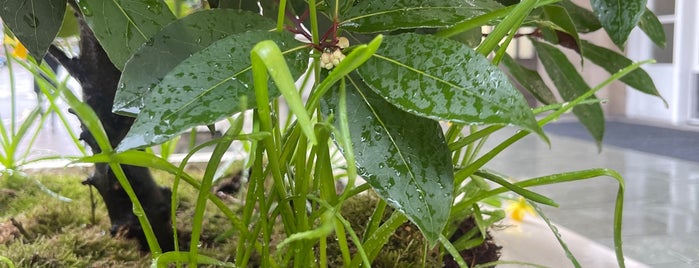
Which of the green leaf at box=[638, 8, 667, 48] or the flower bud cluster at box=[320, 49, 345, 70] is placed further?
the green leaf at box=[638, 8, 667, 48]

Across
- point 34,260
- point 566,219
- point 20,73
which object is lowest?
point 566,219

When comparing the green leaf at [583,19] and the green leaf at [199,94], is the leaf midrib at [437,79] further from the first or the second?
the green leaf at [583,19]

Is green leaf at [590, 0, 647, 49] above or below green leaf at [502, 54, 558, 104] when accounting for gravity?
above

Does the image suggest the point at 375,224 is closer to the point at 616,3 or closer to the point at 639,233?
the point at 616,3

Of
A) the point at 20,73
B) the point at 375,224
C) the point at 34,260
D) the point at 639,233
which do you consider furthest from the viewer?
the point at 639,233

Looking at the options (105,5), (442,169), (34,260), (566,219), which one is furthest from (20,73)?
(566,219)

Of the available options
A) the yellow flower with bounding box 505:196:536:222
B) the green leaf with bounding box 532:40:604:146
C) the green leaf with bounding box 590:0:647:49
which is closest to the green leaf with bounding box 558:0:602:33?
the green leaf with bounding box 532:40:604:146

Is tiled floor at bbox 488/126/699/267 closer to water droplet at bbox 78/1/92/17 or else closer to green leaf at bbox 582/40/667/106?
green leaf at bbox 582/40/667/106
